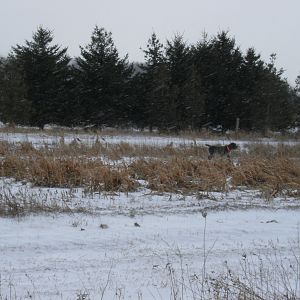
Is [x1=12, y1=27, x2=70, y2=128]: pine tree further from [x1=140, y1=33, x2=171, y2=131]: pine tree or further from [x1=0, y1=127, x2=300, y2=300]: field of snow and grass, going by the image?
[x1=0, y1=127, x2=300, y2=300]: field of snow and grass

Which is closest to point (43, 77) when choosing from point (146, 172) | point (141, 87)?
point (141, 87)

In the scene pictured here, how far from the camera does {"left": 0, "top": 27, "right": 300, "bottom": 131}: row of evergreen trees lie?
108ft

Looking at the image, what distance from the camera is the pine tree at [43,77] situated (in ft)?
110

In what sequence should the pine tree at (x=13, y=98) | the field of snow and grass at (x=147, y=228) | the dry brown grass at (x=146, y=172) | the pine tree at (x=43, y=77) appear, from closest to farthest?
the field of snow and grass at (x=147, y=228)
the dry brown grass at (x=146, y=172)
the pine tree at (x=13, y=98)
the pine tree at (x=43, y=77)

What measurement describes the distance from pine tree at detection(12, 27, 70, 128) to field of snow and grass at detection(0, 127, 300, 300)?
70.6 ft

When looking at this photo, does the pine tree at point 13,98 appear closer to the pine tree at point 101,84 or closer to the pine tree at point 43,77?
the pine tree at point 43,77

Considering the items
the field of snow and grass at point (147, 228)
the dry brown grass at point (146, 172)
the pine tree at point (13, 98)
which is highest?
the pine tree at point (13, 98)

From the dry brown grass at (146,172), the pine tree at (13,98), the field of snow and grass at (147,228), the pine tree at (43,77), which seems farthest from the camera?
the pine tree at (43,77)

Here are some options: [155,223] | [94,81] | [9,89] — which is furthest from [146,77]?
[155,223]

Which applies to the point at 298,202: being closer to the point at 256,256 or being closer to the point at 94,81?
the point at 256,256

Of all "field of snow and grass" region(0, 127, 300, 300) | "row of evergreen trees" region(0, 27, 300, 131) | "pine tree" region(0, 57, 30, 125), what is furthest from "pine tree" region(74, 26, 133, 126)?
"field of snow and grass" region(0, 127, 300, 300)

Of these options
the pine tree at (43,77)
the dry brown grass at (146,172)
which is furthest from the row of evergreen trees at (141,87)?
the dry brown grass at (146,172)

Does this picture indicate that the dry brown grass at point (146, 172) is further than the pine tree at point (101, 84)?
No

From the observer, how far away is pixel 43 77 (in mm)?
34250
